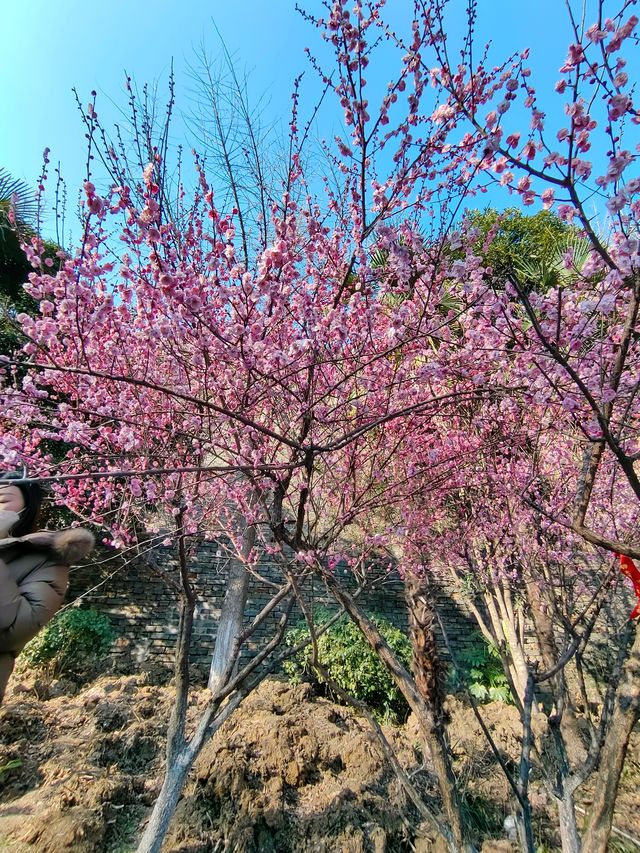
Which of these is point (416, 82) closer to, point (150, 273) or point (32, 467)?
point (150, 273)

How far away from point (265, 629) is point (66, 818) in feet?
11.8

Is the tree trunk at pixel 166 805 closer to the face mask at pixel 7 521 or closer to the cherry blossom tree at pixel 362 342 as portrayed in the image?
the cherry blossom tree at pixel 362 342

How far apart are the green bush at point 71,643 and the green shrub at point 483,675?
5.04m

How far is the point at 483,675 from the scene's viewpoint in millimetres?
6340

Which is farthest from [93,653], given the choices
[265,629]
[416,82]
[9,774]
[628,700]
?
[416,82]

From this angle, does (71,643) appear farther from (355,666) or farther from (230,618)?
(355,666)

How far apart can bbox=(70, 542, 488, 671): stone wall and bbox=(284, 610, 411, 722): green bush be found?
1.94ft

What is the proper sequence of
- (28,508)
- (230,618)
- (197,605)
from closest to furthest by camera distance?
(28,508), (230,618), (197,605)

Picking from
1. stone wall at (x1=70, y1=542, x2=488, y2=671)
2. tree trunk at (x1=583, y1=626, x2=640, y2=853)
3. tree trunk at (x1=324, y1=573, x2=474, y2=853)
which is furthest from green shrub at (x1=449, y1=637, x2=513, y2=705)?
tree trunk at (x1=324, y1=573, x2=474, y2=853)

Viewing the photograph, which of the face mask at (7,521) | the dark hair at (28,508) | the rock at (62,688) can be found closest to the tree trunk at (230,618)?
the rock at (62,688)

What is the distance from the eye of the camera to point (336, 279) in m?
2.64

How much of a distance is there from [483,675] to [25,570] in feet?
21.1

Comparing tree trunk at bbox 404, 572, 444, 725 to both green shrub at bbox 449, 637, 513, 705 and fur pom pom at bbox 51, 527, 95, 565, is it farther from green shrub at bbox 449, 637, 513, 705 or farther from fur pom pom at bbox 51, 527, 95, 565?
green shrub at bbox 449, 637, 513, 705

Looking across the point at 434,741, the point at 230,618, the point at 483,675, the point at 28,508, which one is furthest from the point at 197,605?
the point at 434,741
